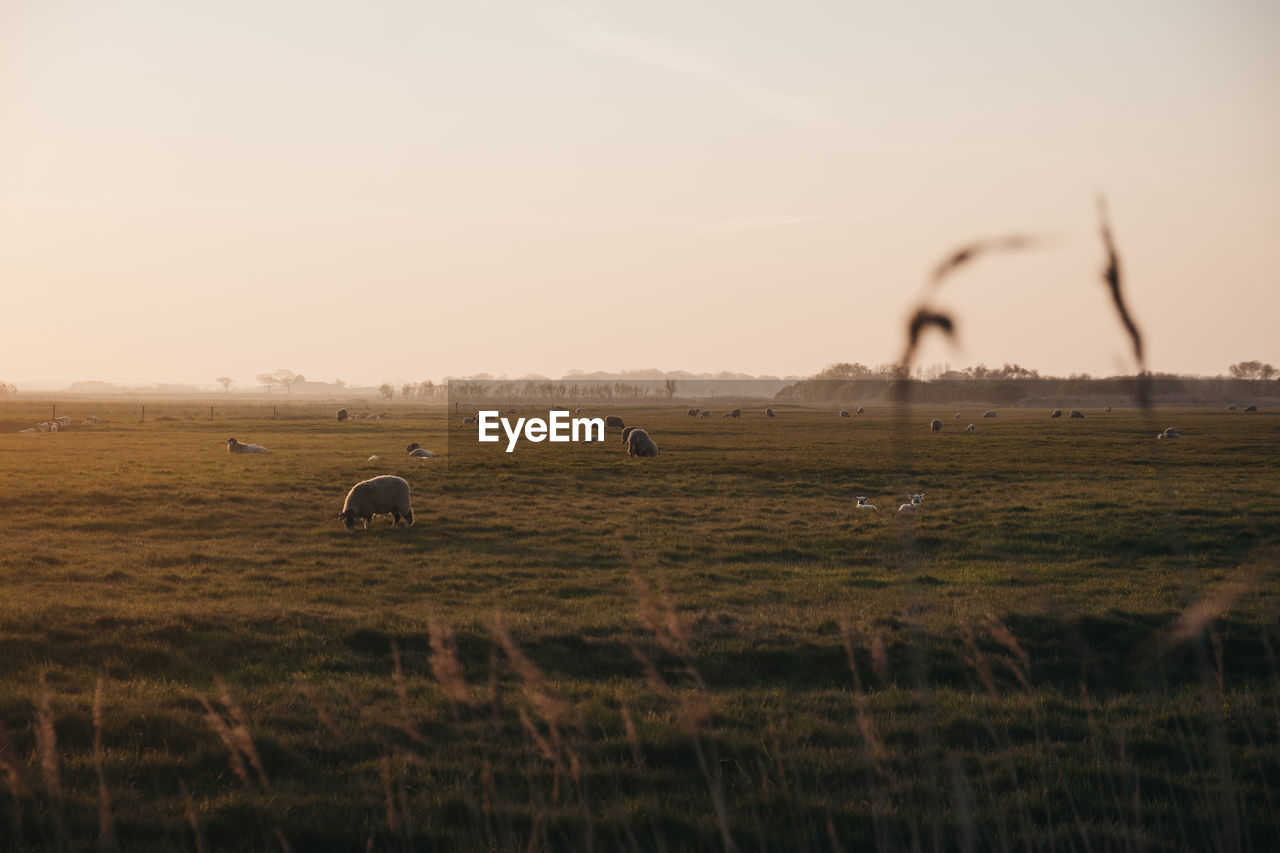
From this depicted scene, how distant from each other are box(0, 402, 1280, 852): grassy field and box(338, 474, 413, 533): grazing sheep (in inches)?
33.4

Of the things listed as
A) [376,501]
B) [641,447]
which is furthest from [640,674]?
[641,447]

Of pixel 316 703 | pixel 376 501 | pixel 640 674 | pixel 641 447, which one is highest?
pixel 641 447

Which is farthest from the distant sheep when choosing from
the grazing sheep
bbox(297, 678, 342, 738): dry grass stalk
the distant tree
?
bbox(297, 678, 342, 738): dry grass stalk

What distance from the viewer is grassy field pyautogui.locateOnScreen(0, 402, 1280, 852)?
4.96 metres

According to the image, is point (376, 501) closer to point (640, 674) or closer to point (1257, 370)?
point (640, 674)

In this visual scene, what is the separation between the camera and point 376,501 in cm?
1977

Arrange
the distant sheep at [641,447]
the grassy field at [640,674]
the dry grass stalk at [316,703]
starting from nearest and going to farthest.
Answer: the grassy field at [640,674] < the dry grass stalk at [316,703] < the distant sheep at [641,447]

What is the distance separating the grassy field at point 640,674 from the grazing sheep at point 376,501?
85 centimetres

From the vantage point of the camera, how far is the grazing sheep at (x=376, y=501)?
19516 millimetres

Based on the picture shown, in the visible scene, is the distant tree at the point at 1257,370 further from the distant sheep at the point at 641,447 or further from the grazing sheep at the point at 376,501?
the distant sheep at the point at 641,447

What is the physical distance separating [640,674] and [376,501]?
12652 mm

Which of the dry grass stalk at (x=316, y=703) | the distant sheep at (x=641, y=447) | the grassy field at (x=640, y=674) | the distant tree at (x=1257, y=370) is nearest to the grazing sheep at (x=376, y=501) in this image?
the grassy field at (x=640, y=674)

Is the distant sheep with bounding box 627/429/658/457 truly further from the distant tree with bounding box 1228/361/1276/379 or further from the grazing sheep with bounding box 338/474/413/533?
the distant tree with bounding box 1228/361/1276/379

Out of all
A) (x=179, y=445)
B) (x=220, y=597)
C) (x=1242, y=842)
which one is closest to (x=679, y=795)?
(x=1242, y=842)
